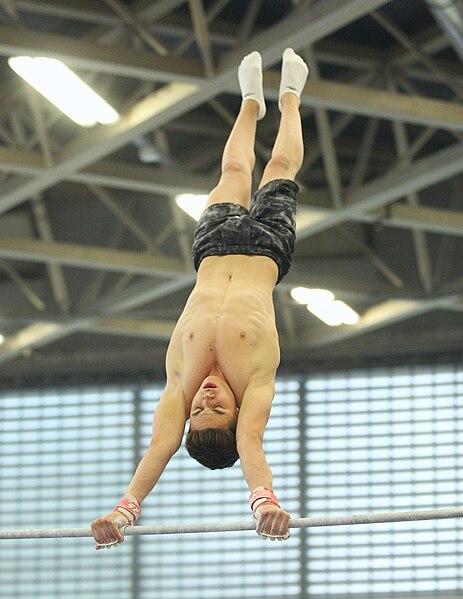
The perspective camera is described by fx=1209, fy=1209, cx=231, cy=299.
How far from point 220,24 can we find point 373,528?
8178mm

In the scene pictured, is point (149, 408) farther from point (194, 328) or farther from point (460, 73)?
point (194, 328)

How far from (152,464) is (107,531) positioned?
546mm

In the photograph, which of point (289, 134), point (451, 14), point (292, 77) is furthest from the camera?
point (451, 14)

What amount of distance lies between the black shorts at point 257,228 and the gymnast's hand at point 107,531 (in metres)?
1.85

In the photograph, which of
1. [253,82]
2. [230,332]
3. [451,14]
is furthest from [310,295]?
[230,332]

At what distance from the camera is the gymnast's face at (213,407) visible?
6.36 m

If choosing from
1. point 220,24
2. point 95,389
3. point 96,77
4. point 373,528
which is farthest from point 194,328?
point 95,389

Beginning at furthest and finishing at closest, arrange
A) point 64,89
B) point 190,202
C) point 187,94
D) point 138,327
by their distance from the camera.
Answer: point 138,327 → point 190,202 → point 64,89 → point 187,94

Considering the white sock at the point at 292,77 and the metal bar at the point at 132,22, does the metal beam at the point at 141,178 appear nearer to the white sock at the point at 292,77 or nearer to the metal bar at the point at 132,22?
the metal bar at the point at 132,22

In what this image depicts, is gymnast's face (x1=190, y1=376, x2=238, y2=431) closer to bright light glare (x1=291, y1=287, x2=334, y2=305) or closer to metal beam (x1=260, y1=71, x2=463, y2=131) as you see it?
metal beam (x1=260, y1=71, x2=463, y2=131)

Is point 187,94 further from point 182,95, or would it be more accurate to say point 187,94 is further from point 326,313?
point 326,313

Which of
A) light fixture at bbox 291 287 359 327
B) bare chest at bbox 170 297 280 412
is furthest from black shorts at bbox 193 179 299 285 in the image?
light fixture at bbox 291 287 359 327

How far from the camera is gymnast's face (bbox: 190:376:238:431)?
6355mm

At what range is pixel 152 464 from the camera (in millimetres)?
6430
